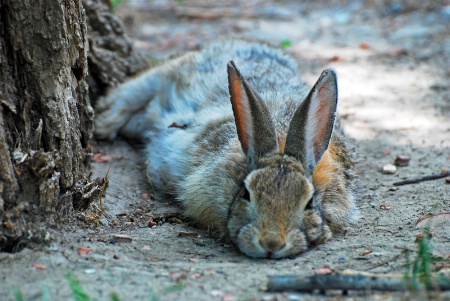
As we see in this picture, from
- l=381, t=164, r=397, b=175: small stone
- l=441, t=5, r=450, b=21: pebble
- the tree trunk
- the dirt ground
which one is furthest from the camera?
l=441, t=5, r=450, b=21: pebble

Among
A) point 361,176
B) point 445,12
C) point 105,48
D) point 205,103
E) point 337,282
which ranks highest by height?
point 445,12

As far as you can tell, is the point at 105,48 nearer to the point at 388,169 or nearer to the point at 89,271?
the point at 388,169

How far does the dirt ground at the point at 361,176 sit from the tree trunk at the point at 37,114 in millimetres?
231

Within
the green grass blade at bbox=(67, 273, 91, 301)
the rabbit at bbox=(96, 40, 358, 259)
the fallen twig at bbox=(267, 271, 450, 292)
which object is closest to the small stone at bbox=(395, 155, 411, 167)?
the rabbit at bbox=(96, 40, 358, 259)

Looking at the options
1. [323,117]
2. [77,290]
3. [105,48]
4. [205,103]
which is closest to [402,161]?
[323,117]

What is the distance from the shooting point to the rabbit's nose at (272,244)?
13.9 ft

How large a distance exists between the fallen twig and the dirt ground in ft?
0.17

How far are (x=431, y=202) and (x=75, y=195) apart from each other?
2884 mm

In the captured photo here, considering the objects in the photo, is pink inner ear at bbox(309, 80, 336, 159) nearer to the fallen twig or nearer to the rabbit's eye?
the rabbit's eye

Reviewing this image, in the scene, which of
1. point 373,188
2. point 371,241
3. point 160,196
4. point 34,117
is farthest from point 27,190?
point 373,188

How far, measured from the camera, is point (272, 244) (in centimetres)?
423

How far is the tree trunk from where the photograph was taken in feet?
13.6

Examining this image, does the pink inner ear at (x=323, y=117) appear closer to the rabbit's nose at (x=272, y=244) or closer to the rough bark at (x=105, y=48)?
the rabbit's nose at (x=272, y=244)

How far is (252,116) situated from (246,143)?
0.79 feet
